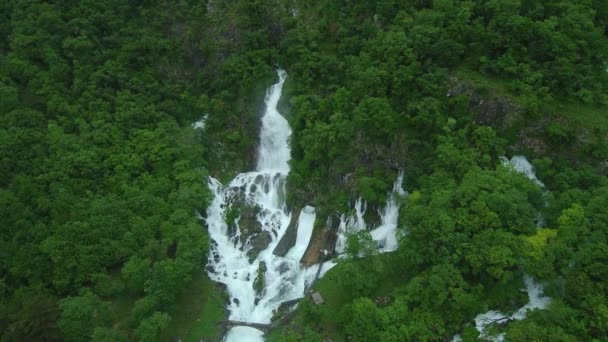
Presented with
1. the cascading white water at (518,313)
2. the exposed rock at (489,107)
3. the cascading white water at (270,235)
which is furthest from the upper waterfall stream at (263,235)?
the cascading white water at (518,313)

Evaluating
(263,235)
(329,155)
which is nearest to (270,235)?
(263,235)

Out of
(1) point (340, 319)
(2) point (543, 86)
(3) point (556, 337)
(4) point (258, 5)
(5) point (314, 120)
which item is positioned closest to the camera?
(3) point (556, 337)

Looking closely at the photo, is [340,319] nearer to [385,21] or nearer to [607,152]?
[607,152]

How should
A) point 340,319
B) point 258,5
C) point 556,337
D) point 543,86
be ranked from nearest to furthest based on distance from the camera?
point 556,337
point 340,319
point 543,86
point 258,5

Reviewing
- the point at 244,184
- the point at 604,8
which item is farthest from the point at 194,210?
the point at 604,8

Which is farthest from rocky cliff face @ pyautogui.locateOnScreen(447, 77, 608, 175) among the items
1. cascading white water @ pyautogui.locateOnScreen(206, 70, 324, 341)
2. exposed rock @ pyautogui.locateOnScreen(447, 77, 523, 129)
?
cascading white water @ pyautogui.locateOnScreen(206, 70, 324, 341)

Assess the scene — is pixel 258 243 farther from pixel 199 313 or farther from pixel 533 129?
pixel 533 129
